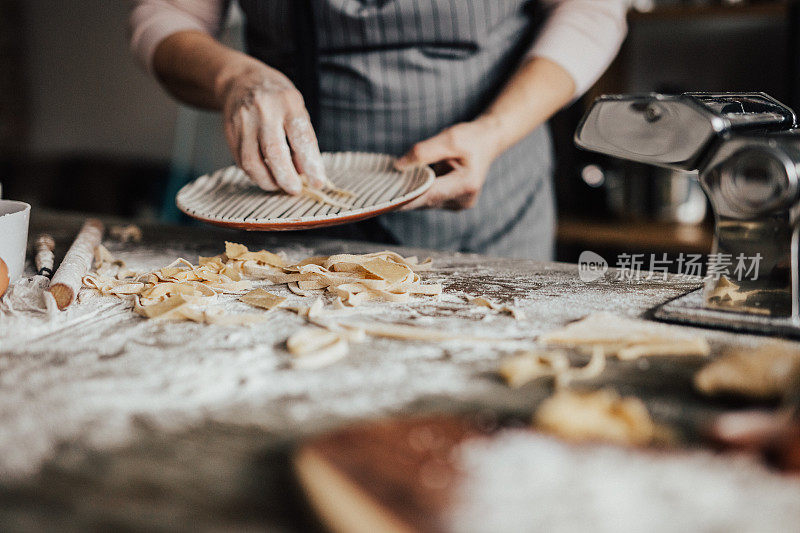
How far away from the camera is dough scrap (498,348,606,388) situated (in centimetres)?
54

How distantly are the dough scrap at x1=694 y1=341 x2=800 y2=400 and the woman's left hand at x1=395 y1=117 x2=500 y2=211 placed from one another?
56 centimetres

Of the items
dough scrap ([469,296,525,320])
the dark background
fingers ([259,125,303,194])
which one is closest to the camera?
dough scrap ([469,296,525,320])

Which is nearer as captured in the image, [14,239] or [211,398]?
[211,398]

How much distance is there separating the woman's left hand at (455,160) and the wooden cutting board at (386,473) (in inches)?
23.9

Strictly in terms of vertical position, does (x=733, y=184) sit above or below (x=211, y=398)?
above

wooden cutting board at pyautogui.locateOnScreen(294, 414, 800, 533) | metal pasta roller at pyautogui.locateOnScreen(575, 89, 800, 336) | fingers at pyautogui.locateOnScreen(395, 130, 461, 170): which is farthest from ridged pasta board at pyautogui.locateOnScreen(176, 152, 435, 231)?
wooden cutting board at pyautogui.locateOnScreen(294, 414, 800, 533)

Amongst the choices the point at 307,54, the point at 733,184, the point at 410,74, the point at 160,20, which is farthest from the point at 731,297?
the point at 160,20

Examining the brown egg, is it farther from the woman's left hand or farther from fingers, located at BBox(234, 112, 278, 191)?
the woman's left hand

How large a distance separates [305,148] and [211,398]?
511 millimetres

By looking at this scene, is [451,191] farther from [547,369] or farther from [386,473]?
[386,473]

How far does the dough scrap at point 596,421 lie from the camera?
44cm

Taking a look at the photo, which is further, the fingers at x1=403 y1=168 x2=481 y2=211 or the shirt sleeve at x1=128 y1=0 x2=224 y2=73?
the shirt sleeve at x1=128 y1=0 x2=224 y2=73

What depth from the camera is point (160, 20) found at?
1.27 meters

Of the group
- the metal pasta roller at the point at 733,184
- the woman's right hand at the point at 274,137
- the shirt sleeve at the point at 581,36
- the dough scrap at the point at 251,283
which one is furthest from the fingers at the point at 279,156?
the shirt sleeve at the point at 581,36
